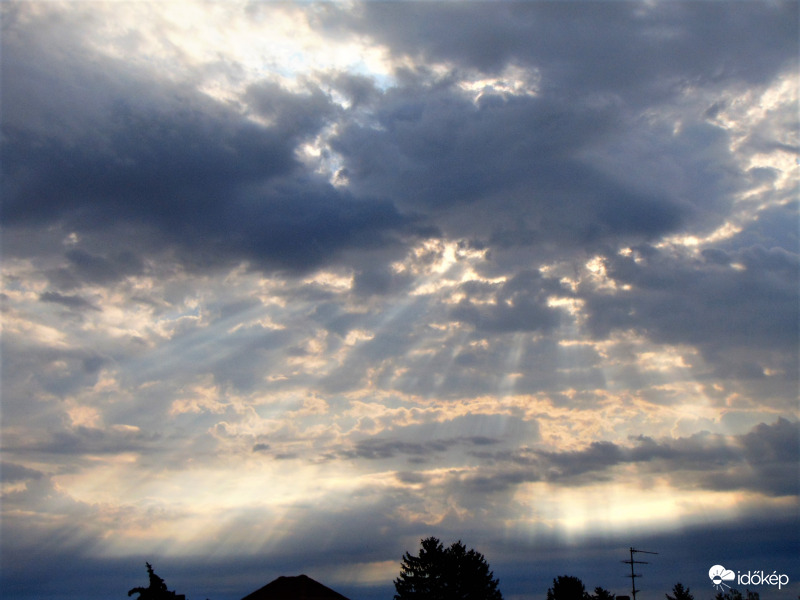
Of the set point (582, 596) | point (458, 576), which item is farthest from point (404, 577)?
point (582, 596)

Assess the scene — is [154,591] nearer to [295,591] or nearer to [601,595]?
[295,591]

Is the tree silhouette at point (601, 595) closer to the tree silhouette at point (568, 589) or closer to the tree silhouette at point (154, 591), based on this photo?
the tree silhouette at point (568, 589)

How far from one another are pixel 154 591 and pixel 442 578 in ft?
161

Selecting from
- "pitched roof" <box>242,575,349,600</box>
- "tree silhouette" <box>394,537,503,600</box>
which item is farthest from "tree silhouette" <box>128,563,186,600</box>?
"tree silhouette" <box>394,537,503,600</box>

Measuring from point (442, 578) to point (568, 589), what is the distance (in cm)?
1759

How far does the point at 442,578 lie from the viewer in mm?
99500

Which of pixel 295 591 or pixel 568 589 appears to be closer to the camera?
pixel 295 591

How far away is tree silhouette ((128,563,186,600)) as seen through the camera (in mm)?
60625

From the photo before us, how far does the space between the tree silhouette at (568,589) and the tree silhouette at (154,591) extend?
58.6 meters

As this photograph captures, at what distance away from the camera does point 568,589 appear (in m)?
99.5

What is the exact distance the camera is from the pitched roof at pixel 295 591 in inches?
2279

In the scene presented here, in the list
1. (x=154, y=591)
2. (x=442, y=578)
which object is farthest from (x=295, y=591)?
(x=442, y=578)

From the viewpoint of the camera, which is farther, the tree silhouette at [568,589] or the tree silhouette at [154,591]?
the tree silhouette at [568,589]

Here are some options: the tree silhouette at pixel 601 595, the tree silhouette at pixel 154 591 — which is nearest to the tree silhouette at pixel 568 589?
the tree silhouette at pixel 601 595
